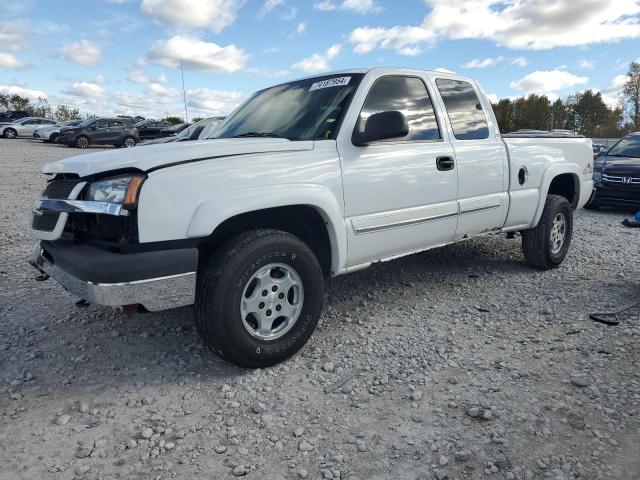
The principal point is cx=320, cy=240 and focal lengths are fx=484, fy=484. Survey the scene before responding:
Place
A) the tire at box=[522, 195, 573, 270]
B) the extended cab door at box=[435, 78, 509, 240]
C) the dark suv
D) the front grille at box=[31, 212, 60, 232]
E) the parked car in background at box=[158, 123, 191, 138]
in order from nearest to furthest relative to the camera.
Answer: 1. the front grille at box=[31, 212, 60, 232]
2. the extended cab door at box=[435, 78, 509, 240]
3. the tire at box=[522, 195, 573, 270]
4. the parked car in background at box=[158, 123, 191, 138]
5. the dark suv

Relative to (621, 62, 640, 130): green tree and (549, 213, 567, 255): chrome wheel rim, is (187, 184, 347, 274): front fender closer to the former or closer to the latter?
(549, 213, 567, 255): chrome wheel rim

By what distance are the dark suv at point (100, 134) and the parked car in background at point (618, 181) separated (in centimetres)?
2149

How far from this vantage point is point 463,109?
14.1ft

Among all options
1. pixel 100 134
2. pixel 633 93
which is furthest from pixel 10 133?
pixel 633 93

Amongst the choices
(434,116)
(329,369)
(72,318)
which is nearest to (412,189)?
(434,116)

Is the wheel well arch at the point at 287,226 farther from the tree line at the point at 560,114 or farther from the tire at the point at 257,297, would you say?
the tree line at the point at 560,114

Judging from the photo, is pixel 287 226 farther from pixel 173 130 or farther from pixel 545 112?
pixel 545 112

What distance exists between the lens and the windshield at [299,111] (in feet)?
11.2

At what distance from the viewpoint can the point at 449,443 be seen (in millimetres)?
2311

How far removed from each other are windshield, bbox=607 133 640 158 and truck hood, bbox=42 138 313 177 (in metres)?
9.88

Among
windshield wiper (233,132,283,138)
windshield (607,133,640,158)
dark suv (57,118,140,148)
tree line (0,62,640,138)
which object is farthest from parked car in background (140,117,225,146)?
tree line (0,62,640,138)

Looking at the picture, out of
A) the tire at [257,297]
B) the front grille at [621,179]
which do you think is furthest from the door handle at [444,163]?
the front grille at [621,179]

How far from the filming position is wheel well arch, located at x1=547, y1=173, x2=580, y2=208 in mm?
5395

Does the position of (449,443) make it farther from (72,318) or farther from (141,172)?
(72,318)
